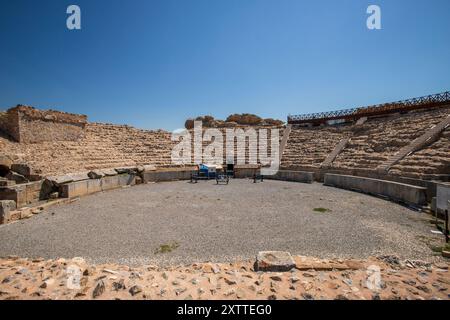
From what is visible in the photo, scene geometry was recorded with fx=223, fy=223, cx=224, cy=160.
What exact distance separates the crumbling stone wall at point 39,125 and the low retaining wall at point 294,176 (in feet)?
62.4

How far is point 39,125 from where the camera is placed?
18.0m

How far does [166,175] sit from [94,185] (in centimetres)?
633

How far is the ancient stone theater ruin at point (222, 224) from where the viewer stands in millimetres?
4207

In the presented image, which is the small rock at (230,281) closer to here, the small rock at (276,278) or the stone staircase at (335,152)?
the small rock at (276,278)

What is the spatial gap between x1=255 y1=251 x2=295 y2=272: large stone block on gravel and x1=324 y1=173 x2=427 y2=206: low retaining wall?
350 inches

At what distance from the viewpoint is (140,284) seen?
13.6 feet

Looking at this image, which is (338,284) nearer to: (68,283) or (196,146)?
(68,283)

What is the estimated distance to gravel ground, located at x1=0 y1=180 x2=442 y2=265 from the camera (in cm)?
591

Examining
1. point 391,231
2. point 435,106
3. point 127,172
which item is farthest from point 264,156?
point 391,231

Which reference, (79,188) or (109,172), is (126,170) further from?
(79,188)

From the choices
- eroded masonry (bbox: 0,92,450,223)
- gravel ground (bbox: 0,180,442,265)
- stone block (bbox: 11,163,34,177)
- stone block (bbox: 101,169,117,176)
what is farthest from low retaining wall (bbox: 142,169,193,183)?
stone block (bbox: 11,163,34,177)

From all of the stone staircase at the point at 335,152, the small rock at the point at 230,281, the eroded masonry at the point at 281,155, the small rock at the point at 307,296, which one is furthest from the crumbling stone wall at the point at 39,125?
the stone staircase at the point at 335,152

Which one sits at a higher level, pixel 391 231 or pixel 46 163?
pixel 46 163
